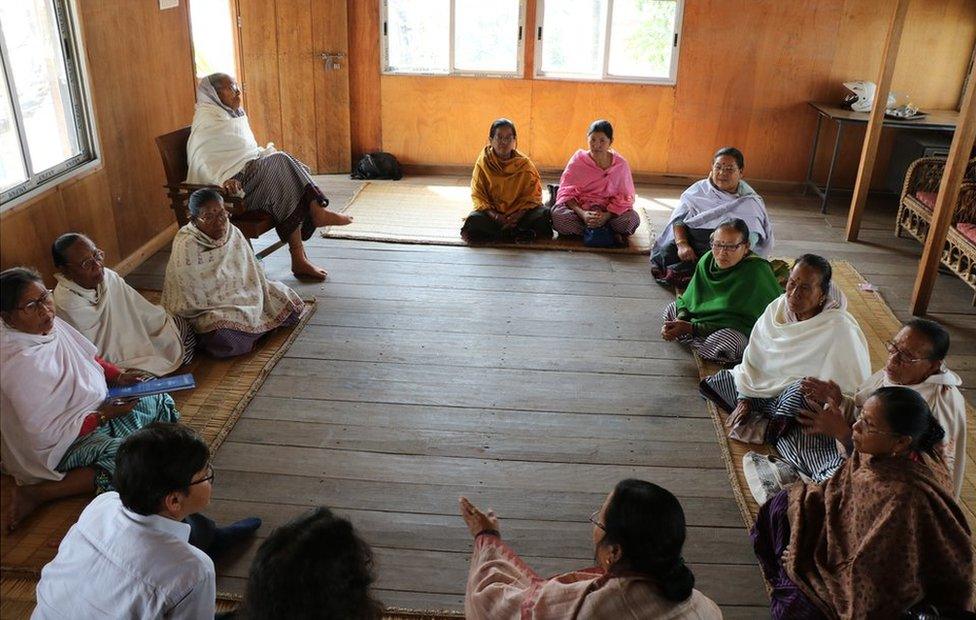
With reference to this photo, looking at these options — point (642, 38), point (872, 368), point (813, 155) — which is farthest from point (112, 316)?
point (813, 155)

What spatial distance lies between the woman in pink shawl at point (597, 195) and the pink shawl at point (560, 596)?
3.40 m

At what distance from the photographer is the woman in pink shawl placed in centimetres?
522

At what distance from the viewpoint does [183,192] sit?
173 inches

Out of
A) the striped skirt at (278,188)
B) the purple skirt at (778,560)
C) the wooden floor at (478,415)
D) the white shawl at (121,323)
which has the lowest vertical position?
the wooden floor at (478,415)

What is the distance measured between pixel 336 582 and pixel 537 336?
2643 mm

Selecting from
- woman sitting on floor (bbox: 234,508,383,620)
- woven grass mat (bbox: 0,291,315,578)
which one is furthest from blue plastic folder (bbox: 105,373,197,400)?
woman sitting on floor (bbox: 234,508,383,620)

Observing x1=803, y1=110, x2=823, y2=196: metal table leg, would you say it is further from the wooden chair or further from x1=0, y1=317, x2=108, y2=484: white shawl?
x1=0, y1=317, x2=108, y2=484: white shawl

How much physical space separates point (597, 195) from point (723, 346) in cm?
189

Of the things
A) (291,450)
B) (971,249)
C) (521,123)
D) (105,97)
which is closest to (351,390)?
(291,450)

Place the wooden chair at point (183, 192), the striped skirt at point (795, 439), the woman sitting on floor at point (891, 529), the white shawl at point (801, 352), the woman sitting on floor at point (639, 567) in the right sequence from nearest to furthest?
the woman sitting on floor at point (639, 567) < the woman sitting on floor at point (891, 529) < the striped skirt at point (795, 439) < the white shawl at point (801, 352) < the wooden chair at point (183, 192)

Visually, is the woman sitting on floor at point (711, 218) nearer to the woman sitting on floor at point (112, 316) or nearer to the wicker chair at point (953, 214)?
the wicker chair at point (953, 214)

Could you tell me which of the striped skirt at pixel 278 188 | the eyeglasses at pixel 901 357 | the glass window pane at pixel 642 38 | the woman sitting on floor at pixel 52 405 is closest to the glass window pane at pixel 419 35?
the glass window pane at pixel 642 38

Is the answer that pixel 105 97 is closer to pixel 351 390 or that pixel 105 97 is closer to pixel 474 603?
pixel 351 390

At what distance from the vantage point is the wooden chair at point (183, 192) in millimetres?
4355
